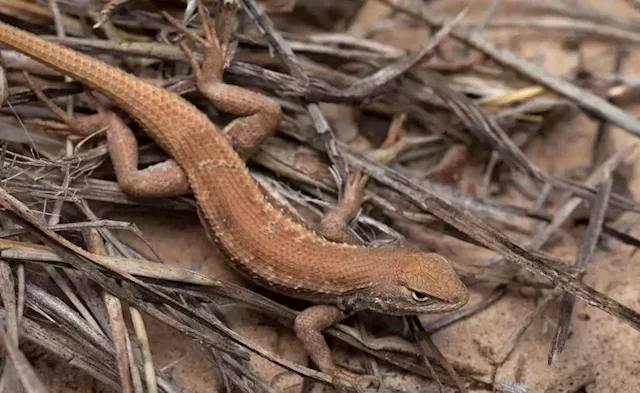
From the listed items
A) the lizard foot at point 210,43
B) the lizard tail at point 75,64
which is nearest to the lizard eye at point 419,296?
the lizard foot at point 210,43

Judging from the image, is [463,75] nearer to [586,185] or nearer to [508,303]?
[586,185]

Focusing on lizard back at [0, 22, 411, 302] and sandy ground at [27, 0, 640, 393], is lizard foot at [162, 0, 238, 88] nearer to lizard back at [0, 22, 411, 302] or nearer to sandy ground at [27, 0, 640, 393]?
lizard back at [0, 22, 411, 302]

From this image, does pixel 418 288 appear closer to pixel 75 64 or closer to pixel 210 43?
pixel 210 43

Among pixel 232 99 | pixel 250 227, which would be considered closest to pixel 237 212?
pixel 250 227

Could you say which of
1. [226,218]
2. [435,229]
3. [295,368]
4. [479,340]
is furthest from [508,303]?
[226,218]

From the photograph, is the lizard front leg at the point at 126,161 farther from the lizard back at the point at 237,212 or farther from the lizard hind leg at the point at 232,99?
the lizard hind leg at the point at 232,99

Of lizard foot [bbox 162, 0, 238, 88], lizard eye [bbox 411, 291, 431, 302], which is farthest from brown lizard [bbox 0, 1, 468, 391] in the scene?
lizard foot [bbox 162, 0, 238, 88]

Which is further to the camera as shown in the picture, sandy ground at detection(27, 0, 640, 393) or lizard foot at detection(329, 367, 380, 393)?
sandy ground at detection(27, 0, 640, 393)
